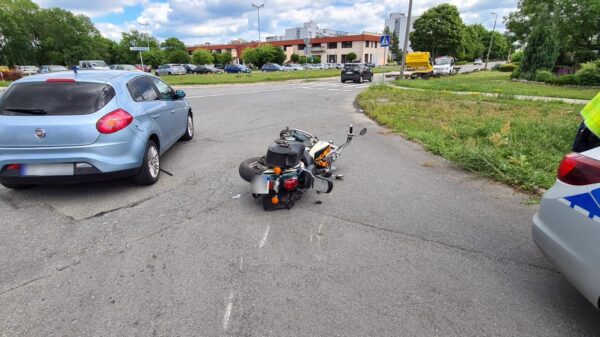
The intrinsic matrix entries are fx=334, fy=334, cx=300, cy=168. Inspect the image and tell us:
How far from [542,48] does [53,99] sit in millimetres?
28292

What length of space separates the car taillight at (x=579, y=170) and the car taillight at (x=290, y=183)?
95.4 inches

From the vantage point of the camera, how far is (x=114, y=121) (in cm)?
412

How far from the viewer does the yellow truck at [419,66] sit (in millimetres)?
29312

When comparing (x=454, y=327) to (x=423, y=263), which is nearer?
(x=454, y=327)

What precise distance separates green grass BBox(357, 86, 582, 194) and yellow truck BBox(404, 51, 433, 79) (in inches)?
682

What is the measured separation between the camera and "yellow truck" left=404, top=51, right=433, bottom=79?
96.2 ft

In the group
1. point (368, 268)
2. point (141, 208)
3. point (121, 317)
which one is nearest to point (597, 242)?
point (368, 268)

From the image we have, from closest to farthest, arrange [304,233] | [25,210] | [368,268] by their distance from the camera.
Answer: [368,268]
[304,233]
[25,210]

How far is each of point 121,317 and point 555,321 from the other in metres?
3.05

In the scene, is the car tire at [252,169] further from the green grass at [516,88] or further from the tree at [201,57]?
the tree at [201,57]

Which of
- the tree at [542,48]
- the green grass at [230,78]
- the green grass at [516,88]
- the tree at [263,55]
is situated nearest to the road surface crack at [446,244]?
the green grass at [516,88]

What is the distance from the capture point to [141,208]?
4062 mm

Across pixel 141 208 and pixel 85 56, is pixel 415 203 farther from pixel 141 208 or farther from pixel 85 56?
pixel 85 56

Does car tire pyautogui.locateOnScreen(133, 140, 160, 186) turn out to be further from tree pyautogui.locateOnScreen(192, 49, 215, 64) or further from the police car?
tree pyautogui.locateOnScreen(192, 49, 215, 64)
